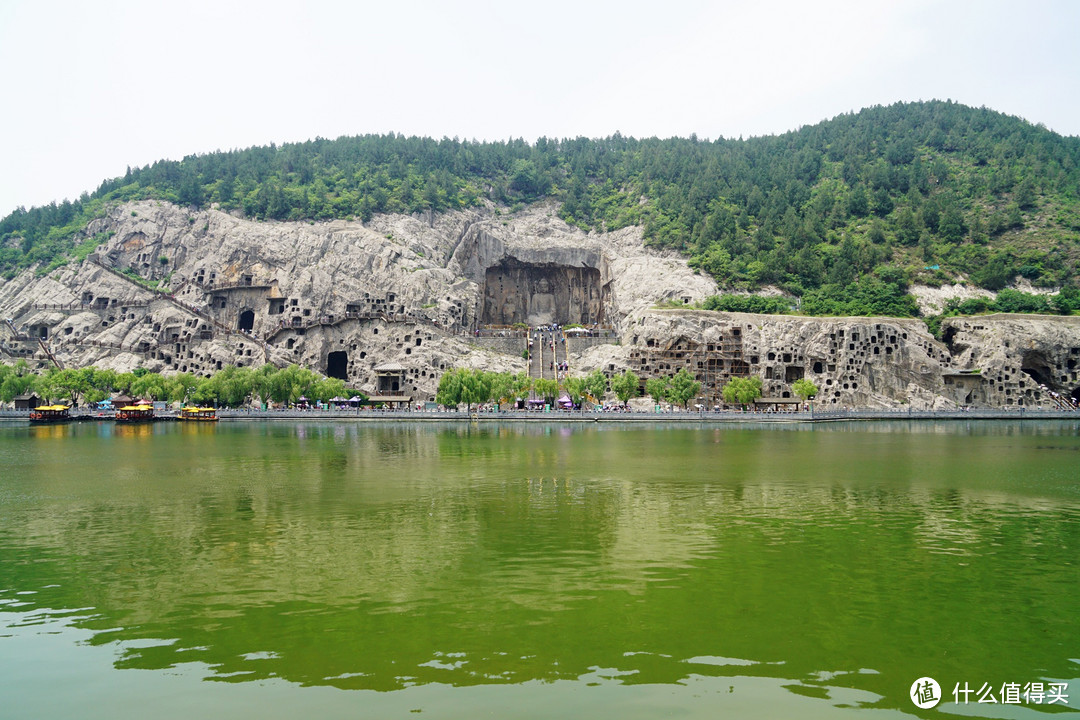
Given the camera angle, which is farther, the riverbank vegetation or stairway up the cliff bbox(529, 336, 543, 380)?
stairway up the cliff bbox(529, 336, 543, 380)

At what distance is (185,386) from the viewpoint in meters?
95.9

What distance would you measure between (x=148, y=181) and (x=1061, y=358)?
143 meters

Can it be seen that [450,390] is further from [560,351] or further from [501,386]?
[560,351]

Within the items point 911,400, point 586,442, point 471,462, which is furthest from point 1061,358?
point 471,462

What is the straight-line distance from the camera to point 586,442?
56750 millimetres

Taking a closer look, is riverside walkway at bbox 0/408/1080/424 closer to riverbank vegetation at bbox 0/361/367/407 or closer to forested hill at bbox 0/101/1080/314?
riverbank vegetation at bbox 0/361/367/407

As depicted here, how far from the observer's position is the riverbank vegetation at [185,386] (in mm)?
92500

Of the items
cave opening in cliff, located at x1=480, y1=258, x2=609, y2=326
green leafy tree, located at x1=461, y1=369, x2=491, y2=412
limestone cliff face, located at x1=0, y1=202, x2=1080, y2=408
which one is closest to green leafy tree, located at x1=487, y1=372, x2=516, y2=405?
green leafy tree, located at x1=461, y1=369, x2=491, y2=412

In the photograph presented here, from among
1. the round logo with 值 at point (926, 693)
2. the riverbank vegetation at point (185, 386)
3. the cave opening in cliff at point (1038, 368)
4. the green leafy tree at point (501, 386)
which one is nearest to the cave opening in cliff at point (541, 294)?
the green leafy tree at point (501, 386)

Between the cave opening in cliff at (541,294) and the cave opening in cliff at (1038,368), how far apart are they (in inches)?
2421

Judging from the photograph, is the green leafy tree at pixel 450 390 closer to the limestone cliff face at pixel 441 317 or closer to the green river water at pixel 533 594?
the limestone cliff face at pixel 441 317

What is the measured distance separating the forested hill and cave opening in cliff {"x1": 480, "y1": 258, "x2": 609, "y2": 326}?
1129 centimetres

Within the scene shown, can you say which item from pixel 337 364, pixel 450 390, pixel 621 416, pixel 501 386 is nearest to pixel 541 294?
pixel 337 364

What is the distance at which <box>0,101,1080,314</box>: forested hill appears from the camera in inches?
4427
